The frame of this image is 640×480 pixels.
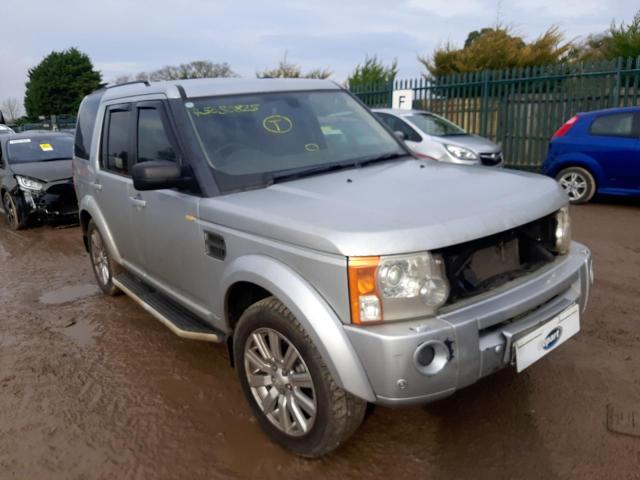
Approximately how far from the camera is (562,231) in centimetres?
300

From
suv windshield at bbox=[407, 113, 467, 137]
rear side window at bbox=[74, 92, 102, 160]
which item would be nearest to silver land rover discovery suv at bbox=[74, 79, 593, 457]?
rear side window at bbox=[74, 92, 102, 160]

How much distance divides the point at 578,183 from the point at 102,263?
24.1 ft

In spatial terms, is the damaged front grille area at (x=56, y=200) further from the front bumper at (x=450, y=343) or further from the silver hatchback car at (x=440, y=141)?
the front bumper at (x=450, y=343)

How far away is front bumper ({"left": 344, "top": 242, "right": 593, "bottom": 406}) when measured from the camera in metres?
2.22

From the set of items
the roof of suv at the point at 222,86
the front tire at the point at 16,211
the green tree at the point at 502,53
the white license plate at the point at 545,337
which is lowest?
the front tire at the point at 16,211

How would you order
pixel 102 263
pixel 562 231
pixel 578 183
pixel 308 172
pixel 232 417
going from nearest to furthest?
pixel 562 231
pixel 232 417
pixel 308 172
pixel 102 263
pixel 578 183

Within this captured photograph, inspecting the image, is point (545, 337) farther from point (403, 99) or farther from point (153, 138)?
point (403, 99)

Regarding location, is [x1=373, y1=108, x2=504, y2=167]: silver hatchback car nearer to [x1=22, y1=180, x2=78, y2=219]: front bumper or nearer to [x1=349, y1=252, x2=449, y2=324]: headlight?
[x1=22, y1=180, x2=78, y2=219]: front bumper

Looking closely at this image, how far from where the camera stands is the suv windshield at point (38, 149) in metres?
9.45

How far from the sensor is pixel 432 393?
2.30 m

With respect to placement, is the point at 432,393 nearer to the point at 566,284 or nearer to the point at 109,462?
the point at 566,284

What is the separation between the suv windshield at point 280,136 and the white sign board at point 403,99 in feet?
33.4

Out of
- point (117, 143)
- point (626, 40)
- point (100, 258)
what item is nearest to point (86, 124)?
point (117, 143)

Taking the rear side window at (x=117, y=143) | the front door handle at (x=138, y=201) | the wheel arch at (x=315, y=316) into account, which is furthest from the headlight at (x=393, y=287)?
the rear side window at (x=117, y=143)
